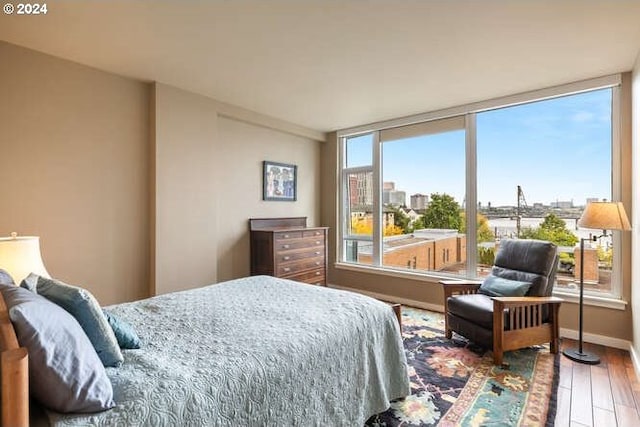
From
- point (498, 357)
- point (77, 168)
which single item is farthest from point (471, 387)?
point (77, 168)

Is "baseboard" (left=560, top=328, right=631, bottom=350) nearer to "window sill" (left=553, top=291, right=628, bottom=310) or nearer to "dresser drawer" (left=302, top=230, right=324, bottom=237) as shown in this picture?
"window sill" (left=553, top=291, right=628, bottom=310)

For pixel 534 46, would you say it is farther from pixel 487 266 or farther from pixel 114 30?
pixel 114 30

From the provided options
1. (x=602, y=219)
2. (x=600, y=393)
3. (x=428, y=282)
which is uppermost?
(x=602, y=219)

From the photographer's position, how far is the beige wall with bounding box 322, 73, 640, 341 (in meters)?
2.98

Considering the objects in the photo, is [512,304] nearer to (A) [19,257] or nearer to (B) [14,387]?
(B) [14,387]

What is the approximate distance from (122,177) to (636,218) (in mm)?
4679

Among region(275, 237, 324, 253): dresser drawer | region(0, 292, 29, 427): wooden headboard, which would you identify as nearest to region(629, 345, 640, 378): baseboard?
region(275, 237, 324, 253): dresser drawer

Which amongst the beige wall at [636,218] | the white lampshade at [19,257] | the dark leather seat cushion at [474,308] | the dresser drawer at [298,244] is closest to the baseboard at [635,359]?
the beige wall at [636,218]

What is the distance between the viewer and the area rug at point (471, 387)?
1.96 m

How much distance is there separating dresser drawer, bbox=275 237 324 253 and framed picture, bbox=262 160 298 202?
30.3 inches

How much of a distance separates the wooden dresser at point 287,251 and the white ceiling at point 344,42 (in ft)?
5.66

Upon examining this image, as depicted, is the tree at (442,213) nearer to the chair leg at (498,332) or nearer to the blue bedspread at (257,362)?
the chair leg at (498,332)

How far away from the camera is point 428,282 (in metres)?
4.22

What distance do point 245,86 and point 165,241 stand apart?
183cm
